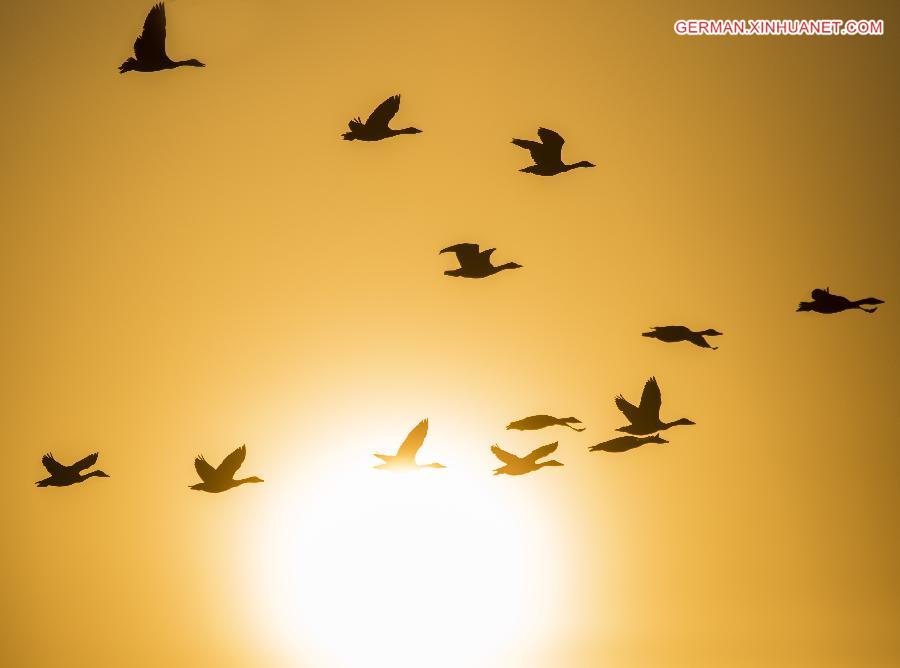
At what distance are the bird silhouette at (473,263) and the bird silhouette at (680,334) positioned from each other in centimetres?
40

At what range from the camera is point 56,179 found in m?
2.69

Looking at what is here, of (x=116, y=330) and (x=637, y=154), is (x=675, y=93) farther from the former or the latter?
(x=116, y=330)

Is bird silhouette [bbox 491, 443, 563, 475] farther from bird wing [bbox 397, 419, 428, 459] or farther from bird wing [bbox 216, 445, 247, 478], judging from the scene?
bird wing [bbox 216, 445, 247, 478]

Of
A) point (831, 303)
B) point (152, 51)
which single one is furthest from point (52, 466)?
point (831, 303)

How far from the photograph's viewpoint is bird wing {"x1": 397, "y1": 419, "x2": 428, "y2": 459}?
2637mm

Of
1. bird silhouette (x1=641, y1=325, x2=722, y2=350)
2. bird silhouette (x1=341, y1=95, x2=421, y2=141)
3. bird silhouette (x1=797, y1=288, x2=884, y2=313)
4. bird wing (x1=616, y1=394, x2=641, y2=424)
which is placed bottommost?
bird wing (x1=616, y1=394, x2=641, y2=424)

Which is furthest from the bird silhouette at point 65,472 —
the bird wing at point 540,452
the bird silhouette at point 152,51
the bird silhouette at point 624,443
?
the bird silhouette at point 624,443

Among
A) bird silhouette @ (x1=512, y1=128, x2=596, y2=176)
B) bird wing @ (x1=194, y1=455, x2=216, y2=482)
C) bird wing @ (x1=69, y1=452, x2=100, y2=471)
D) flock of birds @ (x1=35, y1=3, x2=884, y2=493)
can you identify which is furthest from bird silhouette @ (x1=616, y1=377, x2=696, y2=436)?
bird wing @ (x1=69, y1=452, x2=100, y2=471)

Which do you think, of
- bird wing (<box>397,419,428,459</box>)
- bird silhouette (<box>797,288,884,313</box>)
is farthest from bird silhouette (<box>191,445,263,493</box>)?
bird silhouette (<box>797,288,884,313</box>)

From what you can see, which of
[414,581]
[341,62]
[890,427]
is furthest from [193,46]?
[890,427]

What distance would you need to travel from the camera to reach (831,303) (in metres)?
2.66

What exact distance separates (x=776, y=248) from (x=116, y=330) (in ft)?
5.66

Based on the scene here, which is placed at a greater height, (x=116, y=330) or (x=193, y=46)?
(x=193, y=46)

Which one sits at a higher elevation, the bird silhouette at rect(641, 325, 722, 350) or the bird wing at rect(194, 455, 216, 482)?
the bird silhouette at rect(641, 325, 722, 350)
